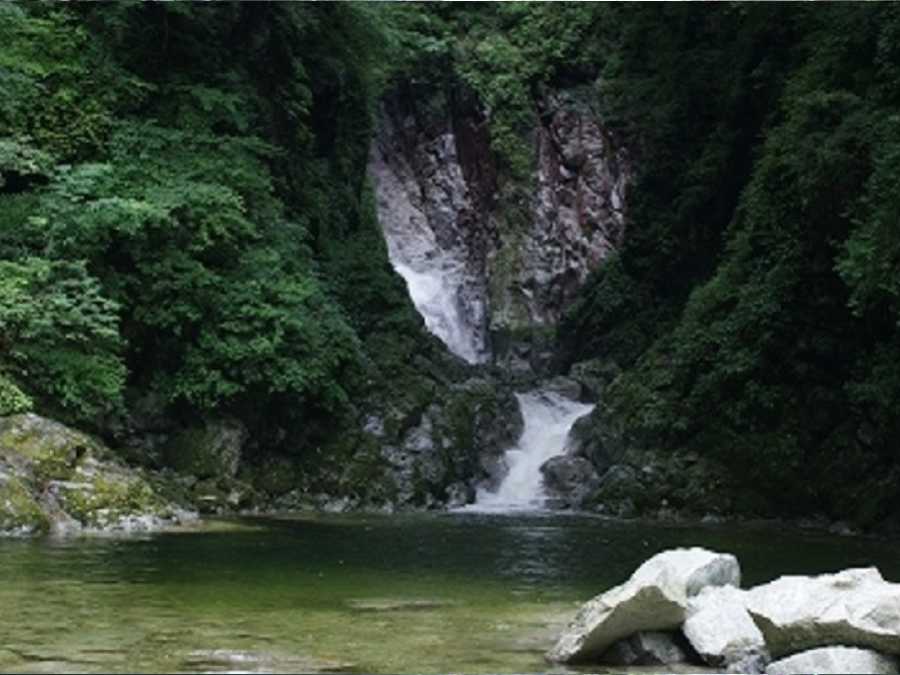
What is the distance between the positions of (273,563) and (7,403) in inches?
249

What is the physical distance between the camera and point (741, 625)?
8.17 m

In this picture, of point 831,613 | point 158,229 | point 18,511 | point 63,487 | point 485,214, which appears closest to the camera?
point 831,613

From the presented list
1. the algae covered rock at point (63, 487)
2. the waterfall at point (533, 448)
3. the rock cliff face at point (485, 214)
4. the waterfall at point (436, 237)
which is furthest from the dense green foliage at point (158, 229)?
the rock cliff face at point (485, 214)

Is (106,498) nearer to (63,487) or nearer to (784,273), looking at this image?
(63,487)

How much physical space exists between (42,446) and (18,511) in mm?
1619

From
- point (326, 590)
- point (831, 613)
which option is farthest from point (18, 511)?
point (831, 613)

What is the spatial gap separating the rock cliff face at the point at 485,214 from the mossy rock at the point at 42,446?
18376mm

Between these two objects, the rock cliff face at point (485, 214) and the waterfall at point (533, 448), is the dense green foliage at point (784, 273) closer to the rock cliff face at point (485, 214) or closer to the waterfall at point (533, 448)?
the waterfall at point (533, 448)

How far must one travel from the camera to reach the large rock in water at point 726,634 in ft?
25.9

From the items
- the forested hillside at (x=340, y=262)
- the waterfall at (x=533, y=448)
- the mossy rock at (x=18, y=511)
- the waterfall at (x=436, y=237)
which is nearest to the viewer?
the mossy rock at (x=18, y=511)

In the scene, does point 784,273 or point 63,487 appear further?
point 784,273

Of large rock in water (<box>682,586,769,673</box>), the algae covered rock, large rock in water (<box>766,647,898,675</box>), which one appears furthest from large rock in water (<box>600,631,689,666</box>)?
the algae covered rock

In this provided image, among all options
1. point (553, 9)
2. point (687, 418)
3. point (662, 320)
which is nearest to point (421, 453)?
point (687, 418)

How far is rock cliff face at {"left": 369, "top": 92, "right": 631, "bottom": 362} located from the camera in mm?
36500
